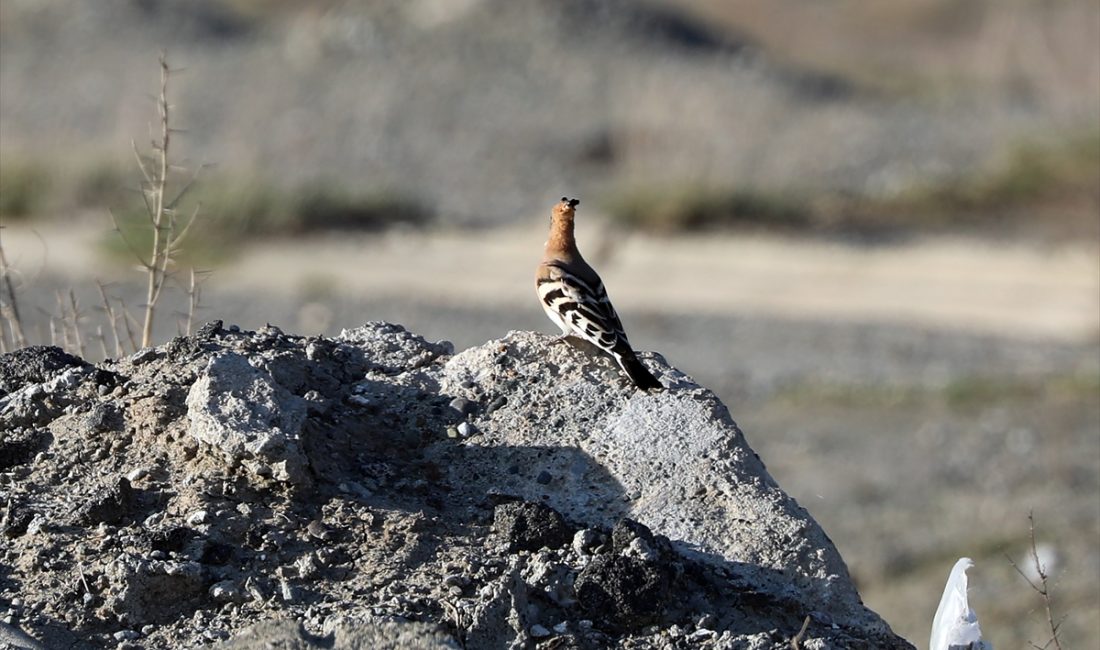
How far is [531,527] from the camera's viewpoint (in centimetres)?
386

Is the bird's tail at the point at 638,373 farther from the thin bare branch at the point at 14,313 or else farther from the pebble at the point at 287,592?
the thin bare branch at the point at 14,313

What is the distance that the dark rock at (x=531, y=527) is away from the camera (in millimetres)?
3852

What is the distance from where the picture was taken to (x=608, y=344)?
4.66 m

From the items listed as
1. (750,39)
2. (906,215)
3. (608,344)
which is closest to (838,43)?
(750,39)

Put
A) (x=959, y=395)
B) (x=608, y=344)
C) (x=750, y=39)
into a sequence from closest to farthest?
(x=608, y=344) < (x=959, y=395) < (x=750, y=39)

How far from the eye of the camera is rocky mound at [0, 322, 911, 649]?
3631 millimetres

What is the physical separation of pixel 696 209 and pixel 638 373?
1498 centimetres

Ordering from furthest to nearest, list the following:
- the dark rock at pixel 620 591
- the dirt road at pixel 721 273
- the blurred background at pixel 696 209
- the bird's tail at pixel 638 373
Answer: the dirt road at pixel 721 273 → the blurred background at pixel 696 209 → the bird's tail at pixel 638 373 → the dark rock at pixel 620 591

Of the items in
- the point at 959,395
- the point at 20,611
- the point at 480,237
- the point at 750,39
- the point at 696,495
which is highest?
the point at 750,39

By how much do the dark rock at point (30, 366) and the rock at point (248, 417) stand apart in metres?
0.59

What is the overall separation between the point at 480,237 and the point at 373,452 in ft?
50.1

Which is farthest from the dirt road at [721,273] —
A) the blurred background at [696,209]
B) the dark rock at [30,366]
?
the dark rock at [30,366]

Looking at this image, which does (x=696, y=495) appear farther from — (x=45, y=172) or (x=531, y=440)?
(x=45, y=172)

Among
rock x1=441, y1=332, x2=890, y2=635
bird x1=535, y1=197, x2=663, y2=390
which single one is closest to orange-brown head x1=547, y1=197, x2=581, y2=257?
bird x1=535, y1=197, x2=663, y2=390
